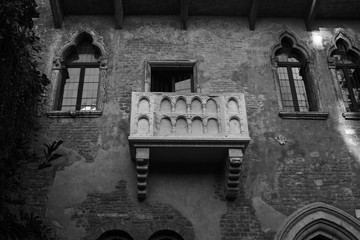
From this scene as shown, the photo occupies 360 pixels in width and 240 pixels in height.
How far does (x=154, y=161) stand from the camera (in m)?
8.05

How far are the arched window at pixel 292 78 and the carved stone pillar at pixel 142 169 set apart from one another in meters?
3.56

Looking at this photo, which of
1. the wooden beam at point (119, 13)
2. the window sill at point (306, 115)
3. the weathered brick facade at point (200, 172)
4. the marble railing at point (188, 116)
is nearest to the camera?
the marble railing at point (188, 116)

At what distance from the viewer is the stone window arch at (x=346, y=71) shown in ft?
30.2

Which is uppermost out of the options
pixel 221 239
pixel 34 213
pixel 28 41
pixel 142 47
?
pixel 142 47

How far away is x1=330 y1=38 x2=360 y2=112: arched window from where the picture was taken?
931 centimetres

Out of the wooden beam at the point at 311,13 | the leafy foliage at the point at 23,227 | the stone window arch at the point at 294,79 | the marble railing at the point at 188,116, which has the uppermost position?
the wooden beam at the point at 311,13

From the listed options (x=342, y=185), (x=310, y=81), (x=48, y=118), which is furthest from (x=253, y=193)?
(x=48, y=118)

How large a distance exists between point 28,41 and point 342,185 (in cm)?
671

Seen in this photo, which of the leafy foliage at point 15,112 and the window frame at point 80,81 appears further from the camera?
the window frame at point 80,81

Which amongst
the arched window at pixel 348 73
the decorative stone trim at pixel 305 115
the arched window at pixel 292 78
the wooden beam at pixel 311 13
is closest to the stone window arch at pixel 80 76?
the decorative stone trim at pixel 305 115

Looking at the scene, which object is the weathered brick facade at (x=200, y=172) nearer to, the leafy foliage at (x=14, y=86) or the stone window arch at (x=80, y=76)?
the stone window arch at (x=80, y=76)

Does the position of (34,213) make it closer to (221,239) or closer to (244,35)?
(221,239)

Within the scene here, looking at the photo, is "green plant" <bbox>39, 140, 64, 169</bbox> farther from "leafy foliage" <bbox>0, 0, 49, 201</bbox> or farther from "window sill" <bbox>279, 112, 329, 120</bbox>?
"window sill" <bbox>279, 112, 329, 120</bbox>

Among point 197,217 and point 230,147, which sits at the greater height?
point 230,147
